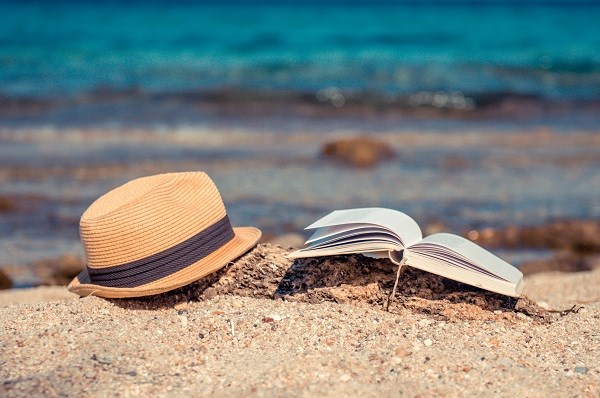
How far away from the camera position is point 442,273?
3637mm

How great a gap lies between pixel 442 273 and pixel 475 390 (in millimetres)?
641

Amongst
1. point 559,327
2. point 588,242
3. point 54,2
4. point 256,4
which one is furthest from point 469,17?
point 559,327

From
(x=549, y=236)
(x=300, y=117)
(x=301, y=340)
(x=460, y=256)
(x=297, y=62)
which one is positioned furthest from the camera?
(x=297, y=62)

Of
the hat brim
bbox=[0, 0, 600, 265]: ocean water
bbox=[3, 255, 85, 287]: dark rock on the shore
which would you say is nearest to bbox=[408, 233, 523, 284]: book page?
the hat brim

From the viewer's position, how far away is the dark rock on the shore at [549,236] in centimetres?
670

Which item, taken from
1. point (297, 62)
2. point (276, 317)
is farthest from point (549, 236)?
point (297, 62)

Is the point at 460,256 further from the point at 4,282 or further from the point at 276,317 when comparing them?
the point at 4,282

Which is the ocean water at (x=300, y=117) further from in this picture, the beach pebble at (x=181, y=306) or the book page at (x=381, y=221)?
the book page at (x=381, y=221)

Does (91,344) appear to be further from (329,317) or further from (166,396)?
(329,317)

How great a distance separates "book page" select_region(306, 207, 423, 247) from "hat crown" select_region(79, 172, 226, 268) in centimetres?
60

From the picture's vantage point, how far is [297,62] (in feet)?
63.8

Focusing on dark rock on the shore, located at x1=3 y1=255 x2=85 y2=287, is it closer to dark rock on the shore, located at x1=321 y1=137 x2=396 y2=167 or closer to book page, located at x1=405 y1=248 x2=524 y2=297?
book page, located at x1=405 y1=248 x2=524 y2=297

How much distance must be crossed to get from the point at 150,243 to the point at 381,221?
1.05 metres

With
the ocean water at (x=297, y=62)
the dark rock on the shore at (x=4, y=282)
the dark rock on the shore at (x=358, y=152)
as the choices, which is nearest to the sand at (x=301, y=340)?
the dark rock on the shore at (x=4, y=282)
